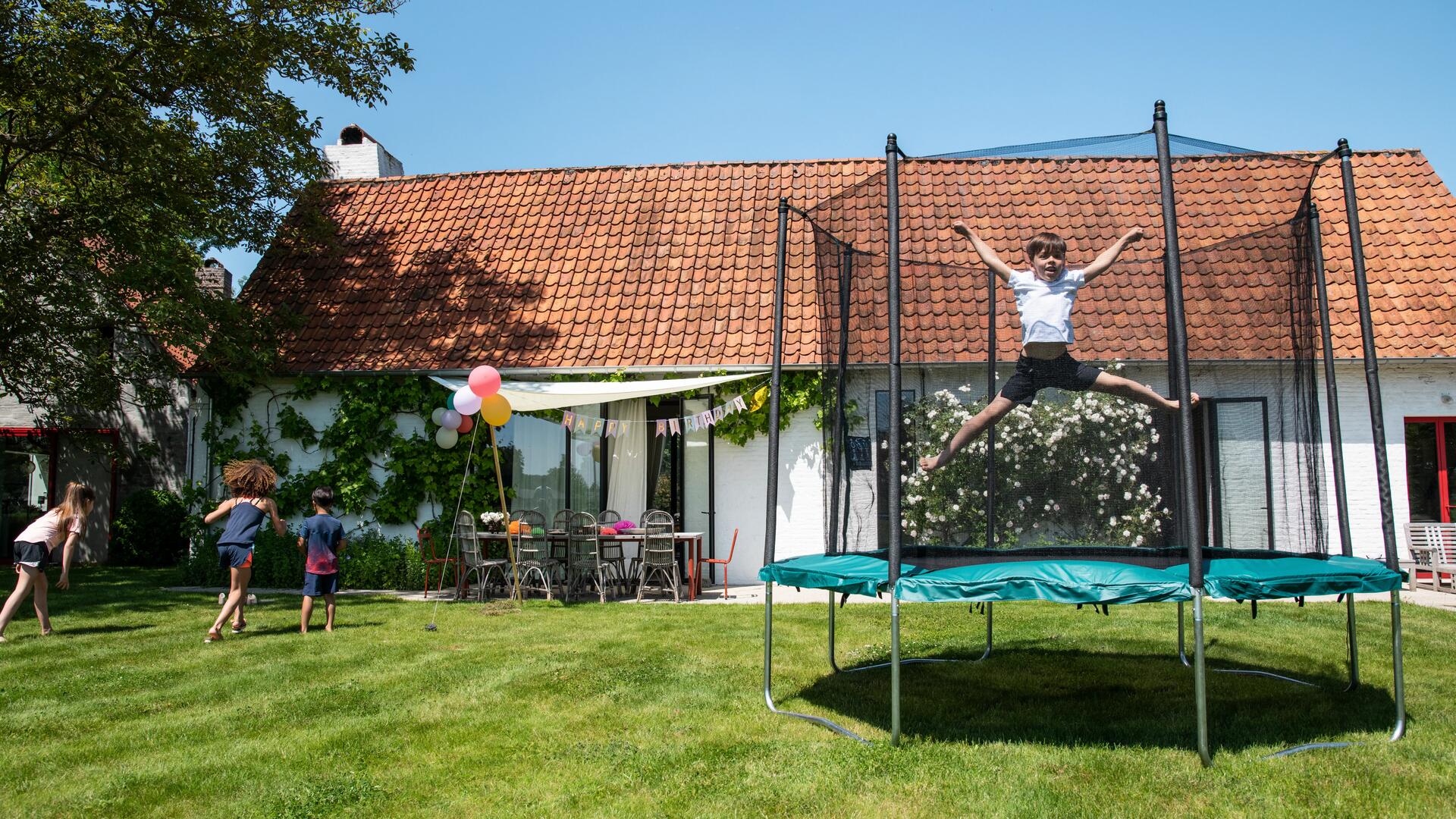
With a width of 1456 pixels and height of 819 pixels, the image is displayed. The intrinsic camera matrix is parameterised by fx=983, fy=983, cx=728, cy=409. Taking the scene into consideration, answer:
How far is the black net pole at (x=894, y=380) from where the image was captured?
4.85 m


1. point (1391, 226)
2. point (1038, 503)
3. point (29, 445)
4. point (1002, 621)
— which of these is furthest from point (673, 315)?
point (29, 445)

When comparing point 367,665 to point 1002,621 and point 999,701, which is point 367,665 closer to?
point 999,701

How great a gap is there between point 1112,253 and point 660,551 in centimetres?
703

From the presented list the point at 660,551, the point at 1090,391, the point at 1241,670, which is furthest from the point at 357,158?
the point at 1241,670

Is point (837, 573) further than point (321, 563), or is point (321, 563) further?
point (321, 563)

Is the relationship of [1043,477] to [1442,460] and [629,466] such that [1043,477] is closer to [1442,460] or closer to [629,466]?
[629,466]

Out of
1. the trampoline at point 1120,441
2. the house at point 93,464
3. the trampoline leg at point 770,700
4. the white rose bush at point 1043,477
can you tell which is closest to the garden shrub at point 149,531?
the house at point 93,464

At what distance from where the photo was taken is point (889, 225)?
16.6ft

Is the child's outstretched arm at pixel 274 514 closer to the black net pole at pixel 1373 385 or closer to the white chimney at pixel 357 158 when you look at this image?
the black net pole at pixel 1373 385

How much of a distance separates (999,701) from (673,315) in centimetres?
830

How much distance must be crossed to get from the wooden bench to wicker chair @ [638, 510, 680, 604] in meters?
7.48

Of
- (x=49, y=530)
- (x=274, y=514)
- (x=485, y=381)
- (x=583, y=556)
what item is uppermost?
(x=485, y=381)

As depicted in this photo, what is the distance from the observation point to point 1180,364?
4.58 m

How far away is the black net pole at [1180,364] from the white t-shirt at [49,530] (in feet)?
28.8
